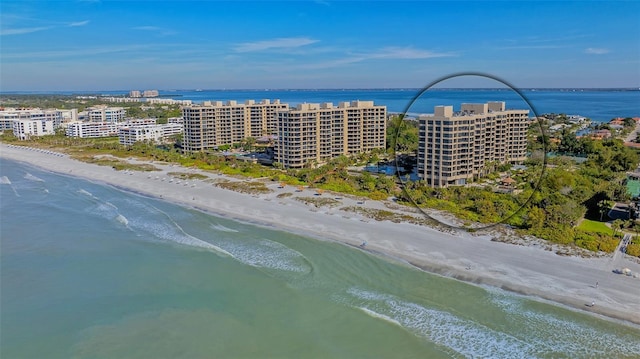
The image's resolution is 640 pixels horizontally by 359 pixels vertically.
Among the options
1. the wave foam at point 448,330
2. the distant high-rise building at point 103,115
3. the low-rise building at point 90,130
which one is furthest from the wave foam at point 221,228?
the distant high-rise building at point 103,115

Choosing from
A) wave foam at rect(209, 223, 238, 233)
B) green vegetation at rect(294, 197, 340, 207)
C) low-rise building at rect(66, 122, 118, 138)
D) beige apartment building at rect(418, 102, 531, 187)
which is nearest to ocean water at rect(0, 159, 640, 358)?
wave foam at rect(209, 223, 238, 233)

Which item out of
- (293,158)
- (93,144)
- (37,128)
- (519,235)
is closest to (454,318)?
(519,235)

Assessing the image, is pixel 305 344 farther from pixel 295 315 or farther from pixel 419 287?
pixel 419 287

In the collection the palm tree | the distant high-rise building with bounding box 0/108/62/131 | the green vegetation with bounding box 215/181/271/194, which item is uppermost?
the distant high-rise building with bounding box 0/108/62/131

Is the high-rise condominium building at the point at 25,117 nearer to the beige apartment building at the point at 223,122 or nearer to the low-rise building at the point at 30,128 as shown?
the low-rise building at the point at 30,128

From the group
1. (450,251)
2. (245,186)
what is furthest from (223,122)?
(450,251)

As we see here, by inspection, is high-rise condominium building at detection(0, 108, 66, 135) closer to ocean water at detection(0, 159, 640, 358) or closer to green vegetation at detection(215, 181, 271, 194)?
green vegetation at detection(215, 181, 271, 194)
